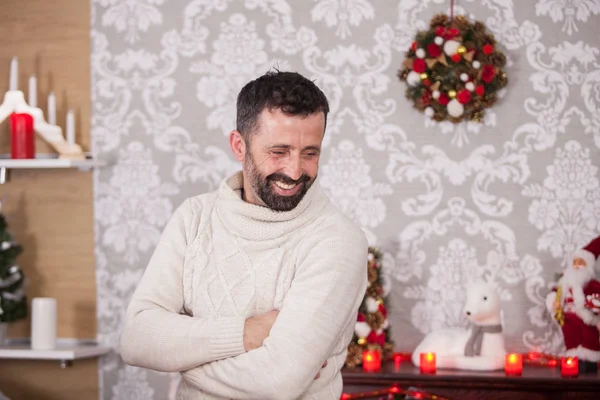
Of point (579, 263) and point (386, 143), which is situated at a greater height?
point (386, 143)

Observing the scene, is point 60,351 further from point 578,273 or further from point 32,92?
point 578,273

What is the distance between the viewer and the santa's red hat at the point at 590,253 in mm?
3211

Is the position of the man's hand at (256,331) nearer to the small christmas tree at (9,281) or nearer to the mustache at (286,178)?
the mustache at (286,178)

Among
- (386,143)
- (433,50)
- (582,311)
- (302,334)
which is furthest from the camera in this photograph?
(386,143)

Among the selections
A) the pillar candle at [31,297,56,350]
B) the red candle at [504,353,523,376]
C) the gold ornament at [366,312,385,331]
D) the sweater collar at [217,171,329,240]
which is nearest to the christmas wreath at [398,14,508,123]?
the gold ornament at [366,312,385,331]

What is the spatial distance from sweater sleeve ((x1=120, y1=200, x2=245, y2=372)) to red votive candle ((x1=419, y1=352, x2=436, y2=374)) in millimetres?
1347

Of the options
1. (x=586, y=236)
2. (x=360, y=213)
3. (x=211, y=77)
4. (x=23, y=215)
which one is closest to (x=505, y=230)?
(x=586, y=236)

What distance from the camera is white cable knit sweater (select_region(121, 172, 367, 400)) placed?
1822 millimetres

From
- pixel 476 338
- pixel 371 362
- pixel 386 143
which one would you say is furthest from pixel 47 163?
pixel 476 338

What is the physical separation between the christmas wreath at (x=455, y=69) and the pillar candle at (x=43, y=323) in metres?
1.65

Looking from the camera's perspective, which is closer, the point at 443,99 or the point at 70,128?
the point at 443,99

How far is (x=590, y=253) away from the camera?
3.23 m

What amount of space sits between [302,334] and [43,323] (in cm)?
195

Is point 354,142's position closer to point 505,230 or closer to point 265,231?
point 505,230
